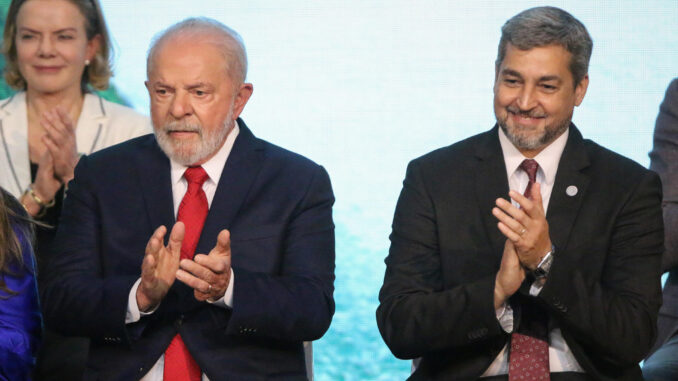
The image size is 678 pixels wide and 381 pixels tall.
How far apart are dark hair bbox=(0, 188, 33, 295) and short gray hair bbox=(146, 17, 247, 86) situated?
0.56 metres

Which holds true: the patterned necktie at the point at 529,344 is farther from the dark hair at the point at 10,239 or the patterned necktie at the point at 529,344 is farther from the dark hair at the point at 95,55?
the dark hair at the point at 95,55

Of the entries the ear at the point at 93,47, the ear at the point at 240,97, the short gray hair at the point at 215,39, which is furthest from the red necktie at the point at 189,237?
the ear at the point at 93,47

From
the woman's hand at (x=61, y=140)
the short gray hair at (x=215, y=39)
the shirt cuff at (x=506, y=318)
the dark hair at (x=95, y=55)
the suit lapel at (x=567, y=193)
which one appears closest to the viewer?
the shirt cuff at (x=506, y=318)

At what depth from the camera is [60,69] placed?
459 cm

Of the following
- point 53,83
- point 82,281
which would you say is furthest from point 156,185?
point 53,83

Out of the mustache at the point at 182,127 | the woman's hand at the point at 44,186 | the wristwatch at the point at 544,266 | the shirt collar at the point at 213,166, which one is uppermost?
the mustache at the point at 182,127

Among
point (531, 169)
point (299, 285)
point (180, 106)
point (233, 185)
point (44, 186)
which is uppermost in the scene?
point (180, 106)

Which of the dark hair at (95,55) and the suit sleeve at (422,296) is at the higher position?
the dark hair at (95,55)

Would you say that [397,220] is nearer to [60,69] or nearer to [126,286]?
[126,286]

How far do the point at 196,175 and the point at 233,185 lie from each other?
0.13 meters

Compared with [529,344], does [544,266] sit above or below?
above

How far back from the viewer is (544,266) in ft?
10.1

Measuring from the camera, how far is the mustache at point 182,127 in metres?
Result: 3.46

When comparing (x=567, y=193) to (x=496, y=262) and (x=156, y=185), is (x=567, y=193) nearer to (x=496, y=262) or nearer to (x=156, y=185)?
(x=496, y=262)
